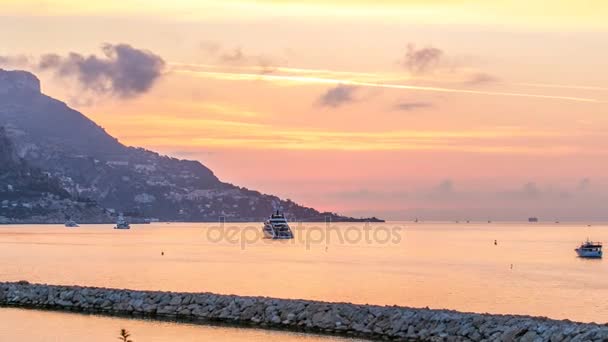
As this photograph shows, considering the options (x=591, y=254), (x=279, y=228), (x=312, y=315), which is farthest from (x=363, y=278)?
(x=279, y=228)

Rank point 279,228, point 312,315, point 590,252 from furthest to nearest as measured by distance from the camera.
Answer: point 279,228
point 590,252
point 312,315

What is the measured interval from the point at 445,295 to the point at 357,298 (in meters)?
7.57

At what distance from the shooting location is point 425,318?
121 feet

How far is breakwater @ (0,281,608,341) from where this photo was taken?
3375 cm

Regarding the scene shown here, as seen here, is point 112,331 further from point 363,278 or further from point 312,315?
point 363,278

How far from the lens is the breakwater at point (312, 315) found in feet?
111

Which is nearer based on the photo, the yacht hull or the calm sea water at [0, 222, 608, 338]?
the calm sea water at [0, 222, 608, 338]

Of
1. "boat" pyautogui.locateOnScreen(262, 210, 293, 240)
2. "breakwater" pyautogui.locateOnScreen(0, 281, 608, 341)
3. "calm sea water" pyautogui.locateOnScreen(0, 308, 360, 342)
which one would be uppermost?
"boat" pyautogui.locateOnScreen(262, 210, 293, 240)

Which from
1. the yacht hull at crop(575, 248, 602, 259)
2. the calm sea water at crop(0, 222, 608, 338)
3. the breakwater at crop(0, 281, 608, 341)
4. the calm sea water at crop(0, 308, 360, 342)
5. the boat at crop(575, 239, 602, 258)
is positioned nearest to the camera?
the breakwater at crop(0, 281, 608, 341)

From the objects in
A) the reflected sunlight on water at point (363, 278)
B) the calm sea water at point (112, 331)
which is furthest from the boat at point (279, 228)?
the calm sea water at point (112, 331)

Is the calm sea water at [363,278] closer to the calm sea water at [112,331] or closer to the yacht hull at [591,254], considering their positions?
the calm sea water at [112,331]

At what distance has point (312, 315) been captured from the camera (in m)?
40.3

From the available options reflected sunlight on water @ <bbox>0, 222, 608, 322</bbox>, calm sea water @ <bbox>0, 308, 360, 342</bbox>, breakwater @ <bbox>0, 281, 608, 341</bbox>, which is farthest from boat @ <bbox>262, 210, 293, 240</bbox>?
calm sea water @ <bbox>0, 308, 360, 342</bbox>

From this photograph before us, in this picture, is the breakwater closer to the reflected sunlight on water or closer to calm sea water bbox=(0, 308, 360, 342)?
calm sea water bbox=(0, 308, 360, 342)
